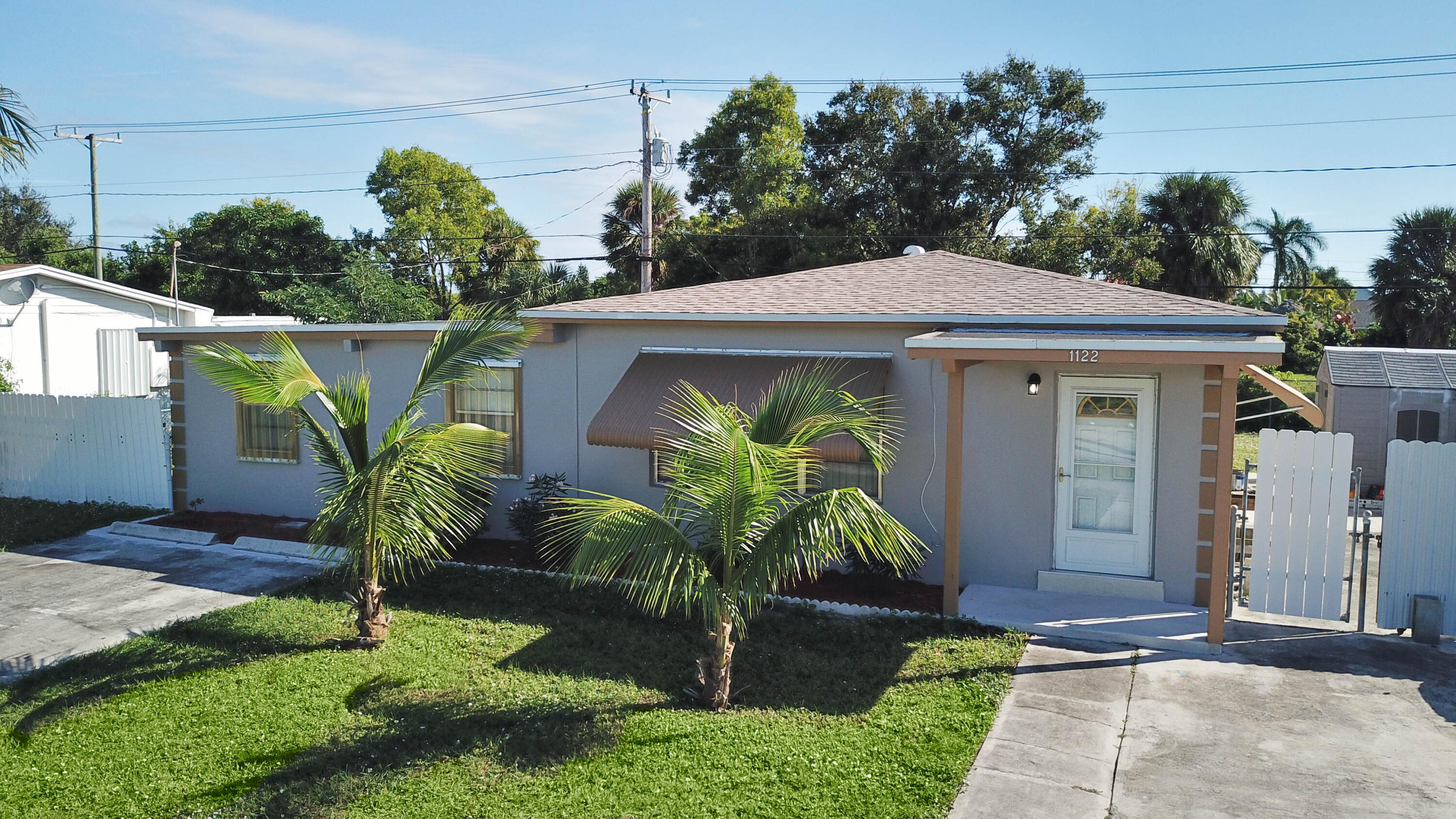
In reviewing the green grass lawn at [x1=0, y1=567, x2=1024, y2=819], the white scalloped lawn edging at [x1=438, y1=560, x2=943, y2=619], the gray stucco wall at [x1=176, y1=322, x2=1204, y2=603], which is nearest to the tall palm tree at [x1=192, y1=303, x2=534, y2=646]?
the green grass lawn at [x1=0, y1=567, x2=1024, y2=819]

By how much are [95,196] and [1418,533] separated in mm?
39684

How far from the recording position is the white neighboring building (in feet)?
72.4

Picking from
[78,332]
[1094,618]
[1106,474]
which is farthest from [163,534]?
[78,332]

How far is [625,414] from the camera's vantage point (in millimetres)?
10648

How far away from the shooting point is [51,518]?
1410 centimetres

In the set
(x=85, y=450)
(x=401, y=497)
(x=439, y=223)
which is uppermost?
(x=439, y=223)

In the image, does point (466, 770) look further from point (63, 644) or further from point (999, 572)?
point (999, 572)

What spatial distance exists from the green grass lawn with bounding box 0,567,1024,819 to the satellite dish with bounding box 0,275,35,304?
1747 cm

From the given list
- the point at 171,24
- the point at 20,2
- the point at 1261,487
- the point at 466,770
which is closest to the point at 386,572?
the point at 466,770

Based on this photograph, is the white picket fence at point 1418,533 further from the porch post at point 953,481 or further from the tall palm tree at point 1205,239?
the tall palm tree at point 1205,239

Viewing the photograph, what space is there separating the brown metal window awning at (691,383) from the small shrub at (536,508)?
3.27 ft

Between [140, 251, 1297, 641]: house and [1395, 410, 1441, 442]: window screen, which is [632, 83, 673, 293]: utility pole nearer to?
[140, 251, 1297, 641]: house

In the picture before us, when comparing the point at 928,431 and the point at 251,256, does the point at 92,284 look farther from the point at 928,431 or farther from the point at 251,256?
the point at 928,431

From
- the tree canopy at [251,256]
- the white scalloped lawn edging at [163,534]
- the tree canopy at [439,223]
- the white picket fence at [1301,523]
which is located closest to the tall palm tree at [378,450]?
the white scalloped lawn edging at [163,534]
